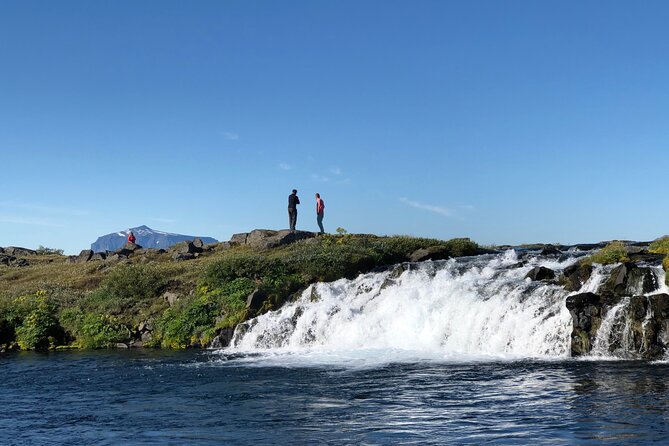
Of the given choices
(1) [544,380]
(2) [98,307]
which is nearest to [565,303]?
(1) [544,380]

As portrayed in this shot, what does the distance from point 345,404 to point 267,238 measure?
119ft

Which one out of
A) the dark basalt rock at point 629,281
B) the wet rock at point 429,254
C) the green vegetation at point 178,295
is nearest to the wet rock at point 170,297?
the green vegetation at point 178,295

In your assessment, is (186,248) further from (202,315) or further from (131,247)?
(202,315)

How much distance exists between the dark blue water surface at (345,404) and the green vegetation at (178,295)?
35.0 feet

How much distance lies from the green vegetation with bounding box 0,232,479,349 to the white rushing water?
9.62 feet

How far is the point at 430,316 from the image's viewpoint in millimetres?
30484

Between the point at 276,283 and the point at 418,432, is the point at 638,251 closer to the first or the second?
the point at 276,283

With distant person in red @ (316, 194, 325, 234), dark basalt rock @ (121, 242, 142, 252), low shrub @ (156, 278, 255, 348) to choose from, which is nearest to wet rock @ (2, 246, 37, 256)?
dark basalt rock @ (121, 242, 142, 252)

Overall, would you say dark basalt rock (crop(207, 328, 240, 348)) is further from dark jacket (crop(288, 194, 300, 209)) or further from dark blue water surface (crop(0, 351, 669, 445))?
dark jacket (crop(288, 194, 300, 209))

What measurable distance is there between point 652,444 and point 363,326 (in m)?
19.9

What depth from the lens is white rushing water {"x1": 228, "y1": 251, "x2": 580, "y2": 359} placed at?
26.8m

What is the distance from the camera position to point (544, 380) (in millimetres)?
19719

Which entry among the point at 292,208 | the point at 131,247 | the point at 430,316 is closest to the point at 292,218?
the point at 292,208

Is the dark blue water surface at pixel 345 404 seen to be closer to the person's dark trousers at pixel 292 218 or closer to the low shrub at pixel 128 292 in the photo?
the low shrub at pixel 128 292
